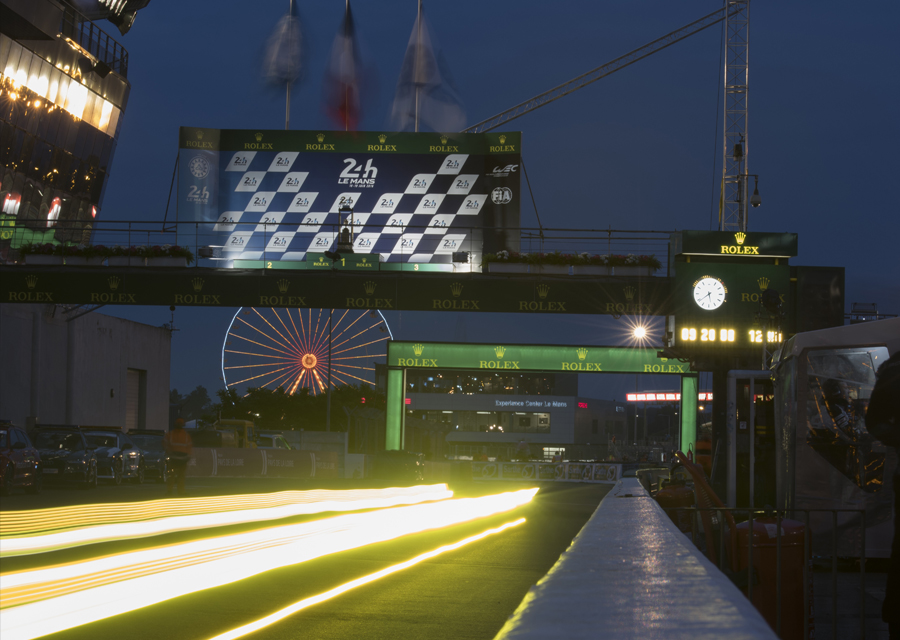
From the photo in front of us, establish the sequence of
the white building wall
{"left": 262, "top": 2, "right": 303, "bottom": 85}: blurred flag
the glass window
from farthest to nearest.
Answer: {"left": 262, "top": 2, "right": 303, "bottom": 85}: blurred flag < the white building wall < the glass window

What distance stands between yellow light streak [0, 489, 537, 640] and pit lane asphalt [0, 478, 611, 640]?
1.25 feet

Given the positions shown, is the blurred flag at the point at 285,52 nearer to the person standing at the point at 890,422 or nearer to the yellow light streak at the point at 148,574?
the yellow light streak at the point at 148,574

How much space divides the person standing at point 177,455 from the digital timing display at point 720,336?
1301cm

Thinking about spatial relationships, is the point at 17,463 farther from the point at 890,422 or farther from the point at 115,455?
the point at 890,422

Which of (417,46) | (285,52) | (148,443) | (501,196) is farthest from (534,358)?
(285,52)

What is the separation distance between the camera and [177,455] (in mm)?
18812

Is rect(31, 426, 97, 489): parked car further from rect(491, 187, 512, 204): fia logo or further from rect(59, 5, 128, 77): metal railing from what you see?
rect(59, 5, 128, 77): metal railing

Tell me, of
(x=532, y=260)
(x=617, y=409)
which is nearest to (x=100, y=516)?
(x=532, y=260)

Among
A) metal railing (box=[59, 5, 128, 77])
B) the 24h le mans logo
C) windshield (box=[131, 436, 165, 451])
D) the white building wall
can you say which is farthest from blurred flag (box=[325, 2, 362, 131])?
windshield (box=[131, 436, 165, 451])

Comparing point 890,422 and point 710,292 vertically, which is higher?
point 710,292

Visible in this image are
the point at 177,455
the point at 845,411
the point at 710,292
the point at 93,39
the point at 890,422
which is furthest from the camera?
the point at 93,39

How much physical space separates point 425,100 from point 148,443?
17.4 m

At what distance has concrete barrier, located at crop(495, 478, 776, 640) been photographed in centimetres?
159

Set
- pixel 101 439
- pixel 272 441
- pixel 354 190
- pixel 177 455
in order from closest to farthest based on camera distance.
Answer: pixel 177 455 → pixel 101 439 → pixel 354 190 → pixel 272 441
